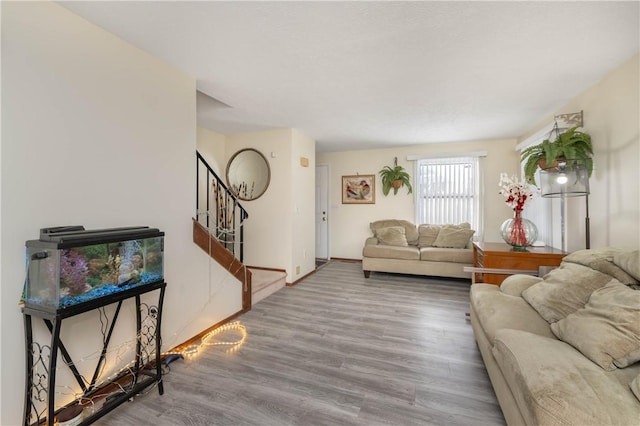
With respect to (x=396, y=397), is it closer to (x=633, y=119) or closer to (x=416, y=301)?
(x=416, y=301)

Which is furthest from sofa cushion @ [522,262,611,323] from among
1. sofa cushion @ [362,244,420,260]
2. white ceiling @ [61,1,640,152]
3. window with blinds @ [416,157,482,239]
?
window with blinds @ [416,157,482,239]

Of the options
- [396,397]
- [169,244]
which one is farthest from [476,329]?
[169,244]

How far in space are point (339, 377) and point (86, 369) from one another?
1.66m

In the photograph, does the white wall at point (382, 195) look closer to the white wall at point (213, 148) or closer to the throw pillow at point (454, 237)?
the throw pillow at point (454, 237)

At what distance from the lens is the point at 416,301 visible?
11.4 ft

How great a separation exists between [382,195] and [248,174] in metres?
2.81

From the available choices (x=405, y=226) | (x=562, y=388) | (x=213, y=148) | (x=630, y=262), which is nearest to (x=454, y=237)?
(x=405, y=226)

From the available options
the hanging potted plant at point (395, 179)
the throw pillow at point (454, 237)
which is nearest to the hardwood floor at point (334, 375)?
the throw pillow at point (454, 237)

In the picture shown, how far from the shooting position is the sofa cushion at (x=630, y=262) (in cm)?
150

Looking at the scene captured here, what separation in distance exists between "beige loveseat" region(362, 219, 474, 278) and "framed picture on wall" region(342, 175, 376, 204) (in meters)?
0.91

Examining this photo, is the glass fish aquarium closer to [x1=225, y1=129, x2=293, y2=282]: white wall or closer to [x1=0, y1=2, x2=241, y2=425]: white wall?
[x1=0, y1=2, x2=241, y2=425]: white wall

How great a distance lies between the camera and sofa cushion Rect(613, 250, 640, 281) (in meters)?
1.50

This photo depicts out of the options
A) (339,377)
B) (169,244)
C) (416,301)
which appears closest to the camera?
(339,377)

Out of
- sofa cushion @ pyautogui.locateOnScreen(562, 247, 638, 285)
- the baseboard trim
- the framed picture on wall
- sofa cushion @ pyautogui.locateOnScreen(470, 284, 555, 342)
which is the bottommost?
the baseboard trim
